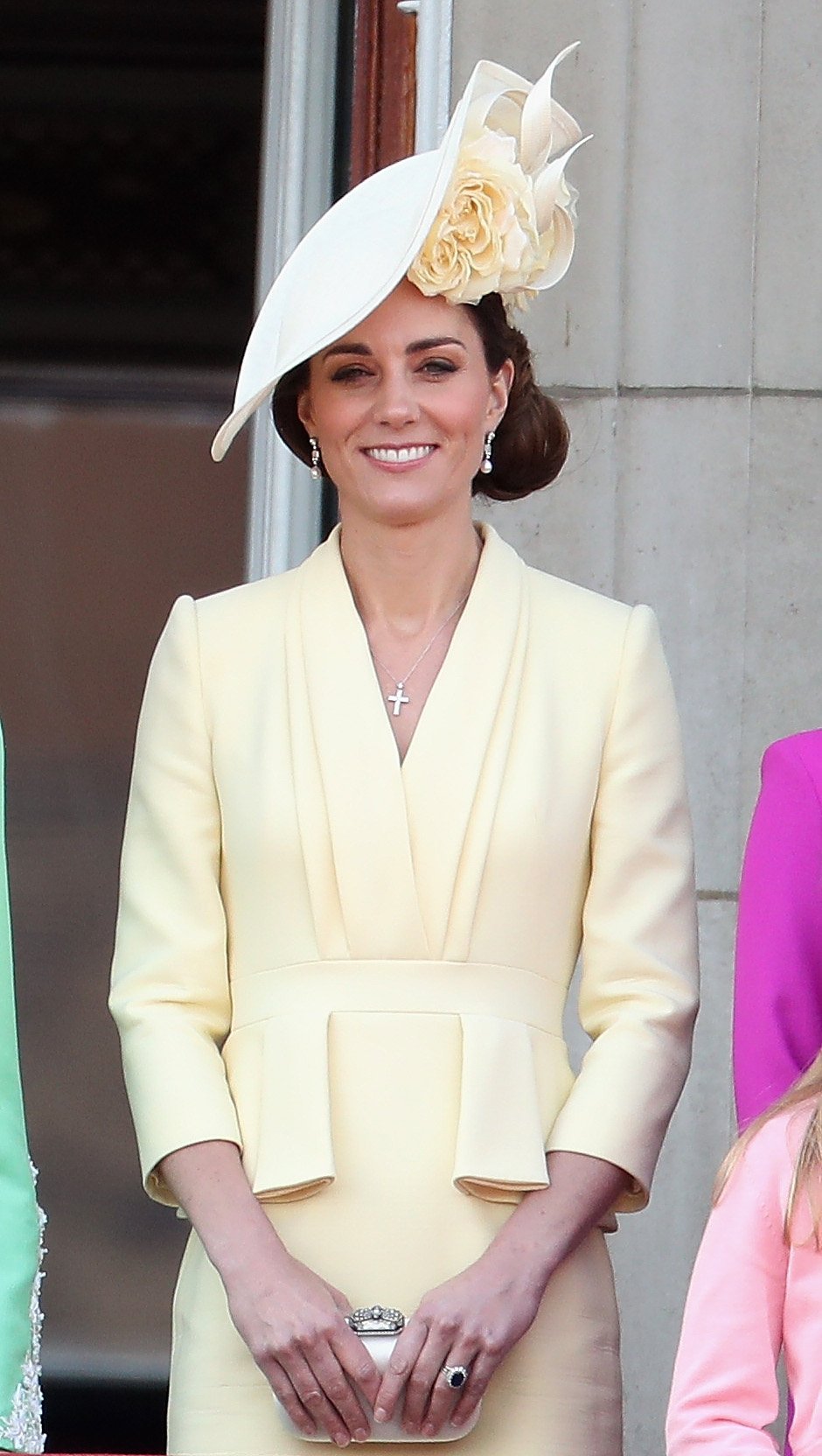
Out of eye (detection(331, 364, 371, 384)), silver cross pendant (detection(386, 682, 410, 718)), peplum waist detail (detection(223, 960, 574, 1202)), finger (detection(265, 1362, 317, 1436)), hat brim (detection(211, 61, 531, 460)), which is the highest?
hat brim (detection(211, 61, 531, 460))

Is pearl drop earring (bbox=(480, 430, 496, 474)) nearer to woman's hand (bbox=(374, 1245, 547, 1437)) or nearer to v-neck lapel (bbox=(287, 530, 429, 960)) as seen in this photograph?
v-neck lapel (bbox=(287, 530, 429, 960))

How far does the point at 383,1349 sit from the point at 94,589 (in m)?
3.18

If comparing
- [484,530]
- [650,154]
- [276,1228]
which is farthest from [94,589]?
[276,1228]

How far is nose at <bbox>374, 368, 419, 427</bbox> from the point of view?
10.2ft

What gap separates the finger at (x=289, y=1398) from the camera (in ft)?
9.17

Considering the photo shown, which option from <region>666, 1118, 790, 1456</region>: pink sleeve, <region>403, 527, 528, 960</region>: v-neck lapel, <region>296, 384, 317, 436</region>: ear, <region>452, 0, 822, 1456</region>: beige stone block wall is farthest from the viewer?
<region>452, 0, 822, 1456</region>: beige stone block wall

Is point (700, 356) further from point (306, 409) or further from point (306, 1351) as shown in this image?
point (306, 1351)

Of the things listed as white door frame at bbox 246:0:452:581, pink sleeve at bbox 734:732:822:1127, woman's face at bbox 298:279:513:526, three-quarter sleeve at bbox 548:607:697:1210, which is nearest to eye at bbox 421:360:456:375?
woman's face at bbox 298:279:513:526

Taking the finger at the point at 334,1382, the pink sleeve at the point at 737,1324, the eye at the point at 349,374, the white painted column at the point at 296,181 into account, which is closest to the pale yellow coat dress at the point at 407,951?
the finger at the point at 334,1382

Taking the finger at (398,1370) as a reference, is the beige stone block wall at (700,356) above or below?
above

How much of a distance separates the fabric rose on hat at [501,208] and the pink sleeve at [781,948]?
0.63m

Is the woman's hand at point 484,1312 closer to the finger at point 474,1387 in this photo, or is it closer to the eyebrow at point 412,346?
the finger at point 474,1387

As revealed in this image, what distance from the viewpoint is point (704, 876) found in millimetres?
4168

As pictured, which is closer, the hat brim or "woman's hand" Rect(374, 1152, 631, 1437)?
"woman's hand" Rect(374, 1152, 631, 1437)
